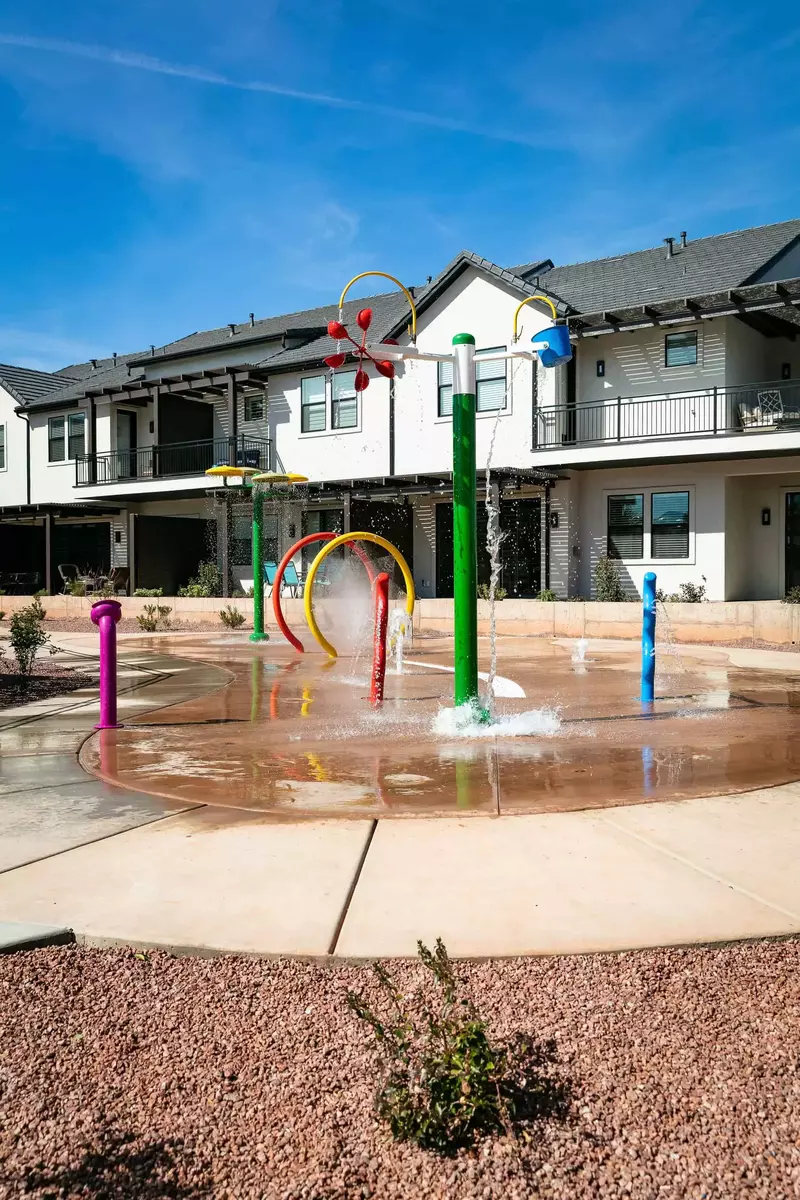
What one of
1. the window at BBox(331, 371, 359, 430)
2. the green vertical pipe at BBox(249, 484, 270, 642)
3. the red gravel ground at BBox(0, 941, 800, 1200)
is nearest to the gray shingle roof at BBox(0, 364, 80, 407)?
the window at BBox(331, 371, 359, 430)

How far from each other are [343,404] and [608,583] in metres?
10.3

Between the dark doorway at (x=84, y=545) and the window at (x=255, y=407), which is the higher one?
the window at (x=255, y=407)

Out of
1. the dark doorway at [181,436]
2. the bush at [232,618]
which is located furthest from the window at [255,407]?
the bush at [232,618]

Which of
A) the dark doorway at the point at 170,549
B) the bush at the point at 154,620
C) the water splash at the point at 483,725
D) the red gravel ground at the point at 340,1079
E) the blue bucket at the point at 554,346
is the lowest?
the red gravel ground at the point at 340,1079

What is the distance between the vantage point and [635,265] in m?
25.5

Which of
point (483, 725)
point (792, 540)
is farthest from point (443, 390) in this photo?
point (483, 725)

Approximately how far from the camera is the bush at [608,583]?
22.3 meters

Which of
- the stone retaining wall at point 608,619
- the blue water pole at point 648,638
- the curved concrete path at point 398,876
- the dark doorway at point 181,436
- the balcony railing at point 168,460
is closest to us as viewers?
the curved concrete path at point 398,876

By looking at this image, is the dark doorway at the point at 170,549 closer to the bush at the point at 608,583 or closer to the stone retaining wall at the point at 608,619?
the stone retaining wall at the point at 608,619

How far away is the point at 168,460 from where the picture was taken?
105 ft

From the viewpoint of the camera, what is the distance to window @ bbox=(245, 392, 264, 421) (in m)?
30.4

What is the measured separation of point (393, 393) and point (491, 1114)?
24747 millimetres

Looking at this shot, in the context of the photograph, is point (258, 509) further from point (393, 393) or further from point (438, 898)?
point (438, 898)

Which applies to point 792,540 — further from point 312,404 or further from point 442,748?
point 442,748
